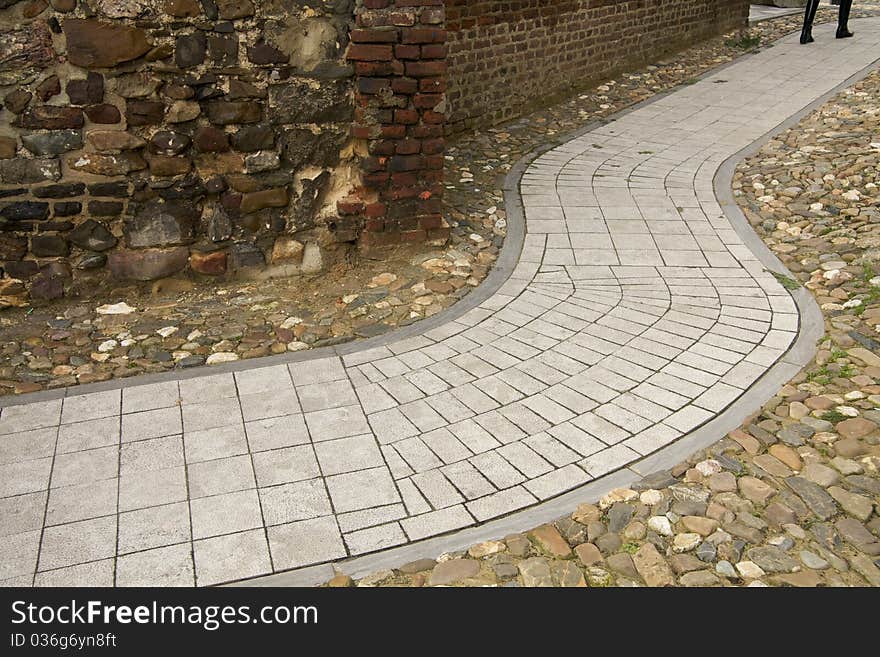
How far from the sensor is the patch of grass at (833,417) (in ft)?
12.8

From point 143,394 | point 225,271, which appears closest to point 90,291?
point 225,271

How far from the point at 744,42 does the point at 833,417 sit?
34.7 ft

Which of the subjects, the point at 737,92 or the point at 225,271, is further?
the point at 737,92

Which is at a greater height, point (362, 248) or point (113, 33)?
point (113, 33)

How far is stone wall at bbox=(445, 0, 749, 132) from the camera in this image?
814cm

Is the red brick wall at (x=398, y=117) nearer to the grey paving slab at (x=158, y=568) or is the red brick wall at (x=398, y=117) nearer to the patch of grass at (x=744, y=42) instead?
the grey paving slab at (x=158, y=568)

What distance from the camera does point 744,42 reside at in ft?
42.1

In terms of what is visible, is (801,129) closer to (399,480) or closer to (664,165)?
(664,165)

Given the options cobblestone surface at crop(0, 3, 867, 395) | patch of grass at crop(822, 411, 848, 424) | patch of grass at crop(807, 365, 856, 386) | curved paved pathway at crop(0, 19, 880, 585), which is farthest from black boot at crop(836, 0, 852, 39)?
patch of grass at crop(822, 411, 848, 424)

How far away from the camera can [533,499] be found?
11.1 ft

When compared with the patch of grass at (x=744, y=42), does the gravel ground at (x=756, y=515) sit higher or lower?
lower

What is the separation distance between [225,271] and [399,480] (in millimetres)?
2358

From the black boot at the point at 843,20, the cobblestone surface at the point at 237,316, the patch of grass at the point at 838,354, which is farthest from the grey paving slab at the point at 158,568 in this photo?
the black boot at the point at 843,20

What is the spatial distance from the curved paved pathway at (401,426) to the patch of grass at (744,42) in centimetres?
820
